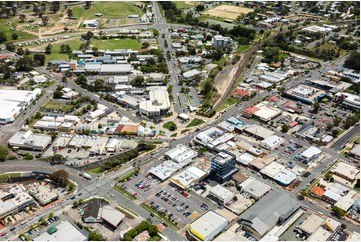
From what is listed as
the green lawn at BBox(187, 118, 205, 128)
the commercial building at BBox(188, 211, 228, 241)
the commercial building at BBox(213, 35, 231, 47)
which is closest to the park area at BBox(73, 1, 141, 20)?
the commercial building at BBox(213, 35, 231, 47)

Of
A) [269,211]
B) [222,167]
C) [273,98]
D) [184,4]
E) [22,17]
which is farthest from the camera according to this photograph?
[184,4]

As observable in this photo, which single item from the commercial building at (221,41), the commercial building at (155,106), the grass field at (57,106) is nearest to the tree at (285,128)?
the commercial building at (155,106)

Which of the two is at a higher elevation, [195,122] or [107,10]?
[107,10]

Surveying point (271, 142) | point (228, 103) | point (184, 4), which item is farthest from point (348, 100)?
point (184, 4)

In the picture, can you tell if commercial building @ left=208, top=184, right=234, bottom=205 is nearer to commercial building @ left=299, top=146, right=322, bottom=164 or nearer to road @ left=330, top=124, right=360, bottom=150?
commercial building @ left=299, top=146, right=322, bottom=164

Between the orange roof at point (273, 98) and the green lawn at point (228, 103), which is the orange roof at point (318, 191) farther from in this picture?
the orange roof at point (273, 98)

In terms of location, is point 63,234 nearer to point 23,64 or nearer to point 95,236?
point 95,236
